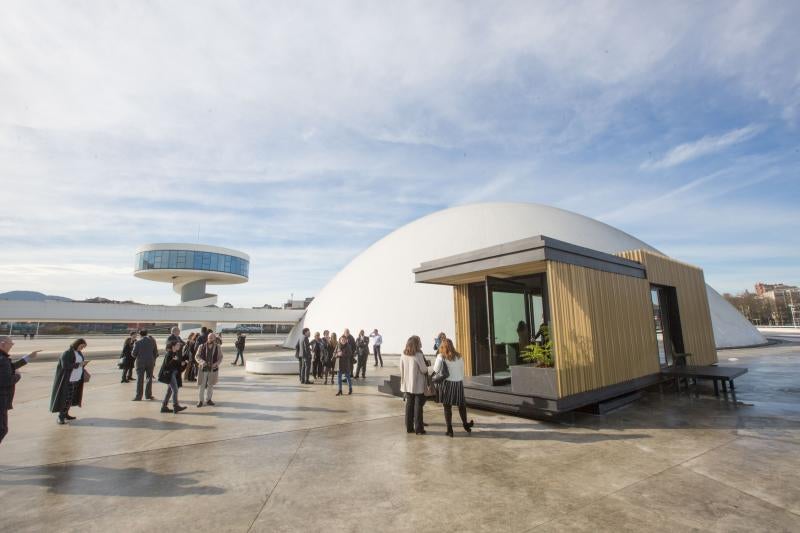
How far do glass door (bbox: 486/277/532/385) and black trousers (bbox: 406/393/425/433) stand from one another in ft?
13.3

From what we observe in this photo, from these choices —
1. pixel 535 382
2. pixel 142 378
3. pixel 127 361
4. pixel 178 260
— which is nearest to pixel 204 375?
pixel 142 378

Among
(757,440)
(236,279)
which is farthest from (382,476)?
(236,279)

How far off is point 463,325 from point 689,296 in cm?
818

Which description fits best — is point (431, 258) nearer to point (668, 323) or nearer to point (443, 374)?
point (668, 323)

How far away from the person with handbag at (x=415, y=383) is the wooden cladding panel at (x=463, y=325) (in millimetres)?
4295

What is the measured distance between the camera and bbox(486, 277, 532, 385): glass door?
33.8 feet

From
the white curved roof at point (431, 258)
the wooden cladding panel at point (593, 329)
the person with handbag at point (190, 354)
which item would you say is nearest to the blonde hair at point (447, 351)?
the wooden cladding panel at point (593, 329)

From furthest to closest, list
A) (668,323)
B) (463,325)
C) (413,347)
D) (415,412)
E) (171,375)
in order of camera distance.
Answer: (668,323) < (463,325) < (171,375) < (413,347) < (415,412)

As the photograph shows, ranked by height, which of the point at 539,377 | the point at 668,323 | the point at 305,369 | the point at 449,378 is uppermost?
the point at 668,323

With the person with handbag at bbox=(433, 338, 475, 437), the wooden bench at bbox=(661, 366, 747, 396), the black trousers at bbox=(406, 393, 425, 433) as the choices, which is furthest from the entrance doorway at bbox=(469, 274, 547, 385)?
the black trousers at bbox=(406, 393, 425, 433)

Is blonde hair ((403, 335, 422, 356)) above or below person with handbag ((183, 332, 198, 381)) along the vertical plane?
above

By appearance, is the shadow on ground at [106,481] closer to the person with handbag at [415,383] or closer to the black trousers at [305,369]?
the person with handbag at [415,383]

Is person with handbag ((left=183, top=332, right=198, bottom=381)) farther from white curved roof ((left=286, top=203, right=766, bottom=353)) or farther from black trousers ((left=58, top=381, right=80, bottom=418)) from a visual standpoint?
white curved roof ((left=286, top=203, right=766, bottom=353))

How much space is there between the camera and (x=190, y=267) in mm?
48625
